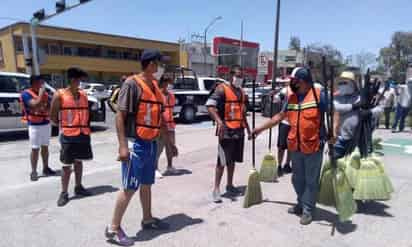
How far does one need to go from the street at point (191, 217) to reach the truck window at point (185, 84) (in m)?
8.04

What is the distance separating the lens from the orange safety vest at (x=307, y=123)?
11.1ft

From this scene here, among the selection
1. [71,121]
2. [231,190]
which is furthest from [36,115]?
[231,190]

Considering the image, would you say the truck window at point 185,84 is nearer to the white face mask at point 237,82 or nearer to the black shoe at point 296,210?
the white face mask at point 237,82

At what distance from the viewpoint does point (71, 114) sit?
4.21 metres

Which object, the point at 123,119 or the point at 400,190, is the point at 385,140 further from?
the point at 123,119

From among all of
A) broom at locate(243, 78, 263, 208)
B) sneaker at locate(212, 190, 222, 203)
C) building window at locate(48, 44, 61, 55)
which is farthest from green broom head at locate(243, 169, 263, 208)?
building window at locate(48, 44, 61, 55)

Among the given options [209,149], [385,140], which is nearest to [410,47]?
[385,140]

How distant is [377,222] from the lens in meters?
3.73

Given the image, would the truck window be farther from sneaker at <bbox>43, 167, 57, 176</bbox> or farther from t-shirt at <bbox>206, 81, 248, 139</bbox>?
t-shirt at <bbox>206, 81, 248, 139</bbox>

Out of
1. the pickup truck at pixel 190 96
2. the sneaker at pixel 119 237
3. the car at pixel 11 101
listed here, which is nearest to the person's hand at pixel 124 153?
the sneaker at pixel 119 237

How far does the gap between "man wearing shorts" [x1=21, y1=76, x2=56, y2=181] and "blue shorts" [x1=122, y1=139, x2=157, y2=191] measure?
2.80 meters

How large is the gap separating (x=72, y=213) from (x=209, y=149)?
178 inches

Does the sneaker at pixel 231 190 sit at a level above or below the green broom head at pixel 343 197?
below

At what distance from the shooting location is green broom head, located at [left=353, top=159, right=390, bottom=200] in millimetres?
3754
